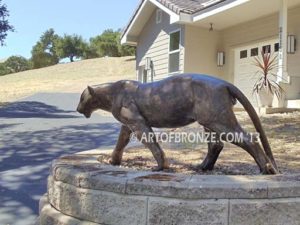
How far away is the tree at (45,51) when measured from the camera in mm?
60625

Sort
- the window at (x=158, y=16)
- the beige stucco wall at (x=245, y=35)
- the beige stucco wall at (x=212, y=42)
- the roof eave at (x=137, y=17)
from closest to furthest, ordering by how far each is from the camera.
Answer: the beige stucco wall at (x=212, y=42), the beige stucco wall at (x=245, y=35), the roof eave at (x=137, y=17), the window at (x=158, y=16)

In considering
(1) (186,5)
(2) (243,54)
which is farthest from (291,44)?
(1) (186,5)

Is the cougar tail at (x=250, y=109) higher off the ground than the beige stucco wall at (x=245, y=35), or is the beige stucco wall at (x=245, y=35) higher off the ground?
the beige stucco wall at (x=245, y=35)

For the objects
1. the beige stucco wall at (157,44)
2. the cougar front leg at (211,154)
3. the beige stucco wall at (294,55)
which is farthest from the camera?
the beige stucco wall at (157,44)

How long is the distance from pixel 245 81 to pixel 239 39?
1493mm

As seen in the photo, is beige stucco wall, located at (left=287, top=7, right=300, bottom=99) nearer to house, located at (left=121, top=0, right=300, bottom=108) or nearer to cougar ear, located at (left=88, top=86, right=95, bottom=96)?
house, located at (left=121, top=0, right=300, bottom=108)

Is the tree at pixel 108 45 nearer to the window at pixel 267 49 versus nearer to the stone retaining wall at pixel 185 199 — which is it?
the window at pixel 267 49

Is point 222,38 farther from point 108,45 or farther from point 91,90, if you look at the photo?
point 108,45

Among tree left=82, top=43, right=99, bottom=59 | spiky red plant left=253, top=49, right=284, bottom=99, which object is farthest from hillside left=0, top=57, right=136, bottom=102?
spiky red plant left=253, top=49, right=284, bottom=99

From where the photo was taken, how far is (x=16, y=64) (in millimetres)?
62531

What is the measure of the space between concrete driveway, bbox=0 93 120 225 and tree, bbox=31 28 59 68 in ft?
153

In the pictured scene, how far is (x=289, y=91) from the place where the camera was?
1198 cm

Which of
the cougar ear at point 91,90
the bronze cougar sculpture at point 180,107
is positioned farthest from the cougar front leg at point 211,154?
the cougar ear at point 91,90

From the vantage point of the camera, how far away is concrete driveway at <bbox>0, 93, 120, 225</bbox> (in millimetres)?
5223
